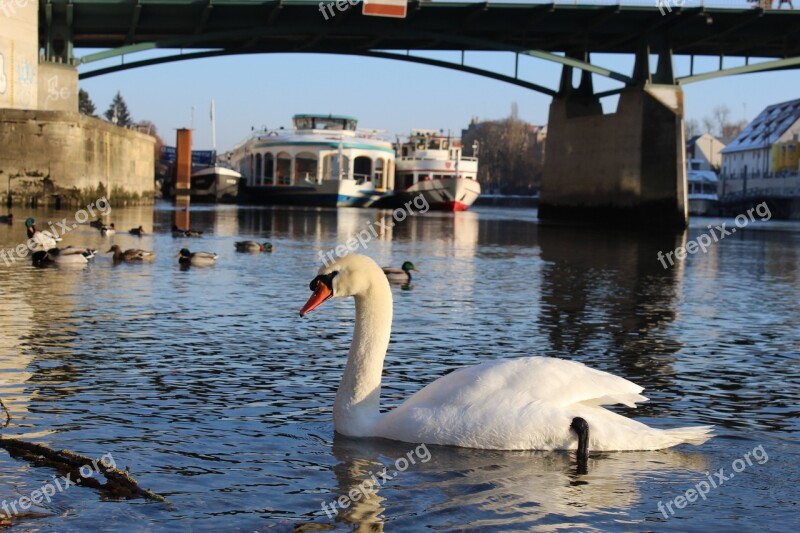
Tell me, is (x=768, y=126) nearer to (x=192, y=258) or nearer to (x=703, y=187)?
(x=703, y=187)

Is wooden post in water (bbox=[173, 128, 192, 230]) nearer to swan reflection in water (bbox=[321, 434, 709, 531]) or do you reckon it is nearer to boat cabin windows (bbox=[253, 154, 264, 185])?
boat cabin windows (bbox=[253, 154, 264, 185])

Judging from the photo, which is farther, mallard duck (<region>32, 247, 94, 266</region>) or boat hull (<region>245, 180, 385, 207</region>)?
boat hull (<region>245, 180, 385, 207</region>)

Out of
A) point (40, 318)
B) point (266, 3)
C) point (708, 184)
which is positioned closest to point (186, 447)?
point (40, 318)

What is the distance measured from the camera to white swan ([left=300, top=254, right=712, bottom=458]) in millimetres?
6871

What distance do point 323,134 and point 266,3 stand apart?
42568mm

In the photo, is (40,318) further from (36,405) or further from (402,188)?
(402,188)

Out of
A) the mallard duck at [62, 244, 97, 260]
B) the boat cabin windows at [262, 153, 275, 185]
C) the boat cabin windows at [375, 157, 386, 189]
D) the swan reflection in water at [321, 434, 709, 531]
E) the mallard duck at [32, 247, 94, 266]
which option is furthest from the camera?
the boat cabin windows at [262, 153, 275, 185]

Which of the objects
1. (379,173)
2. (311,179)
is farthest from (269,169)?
(379,173)

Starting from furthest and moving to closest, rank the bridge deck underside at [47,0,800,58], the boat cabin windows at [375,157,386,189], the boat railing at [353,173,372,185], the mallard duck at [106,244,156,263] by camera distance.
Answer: the boat cabin windows at [375,157,386,189]
the boat railing at [353,173,372,185]
the bridge deck underside at [47,0,800,58]
the mallard duck at [106,244,156,263]

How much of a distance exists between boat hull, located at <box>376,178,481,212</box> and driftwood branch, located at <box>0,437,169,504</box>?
75721mm

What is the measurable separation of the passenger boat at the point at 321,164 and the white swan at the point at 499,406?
74641mm

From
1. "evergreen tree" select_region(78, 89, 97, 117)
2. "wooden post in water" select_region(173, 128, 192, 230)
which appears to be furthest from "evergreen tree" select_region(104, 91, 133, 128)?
"wooden post in water" select_region(173, 128, 192, 230)

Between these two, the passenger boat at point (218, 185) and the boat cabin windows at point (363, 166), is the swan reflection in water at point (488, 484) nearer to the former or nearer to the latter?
the passenger boat at point (218, 185)

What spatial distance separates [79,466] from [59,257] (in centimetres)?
1407
